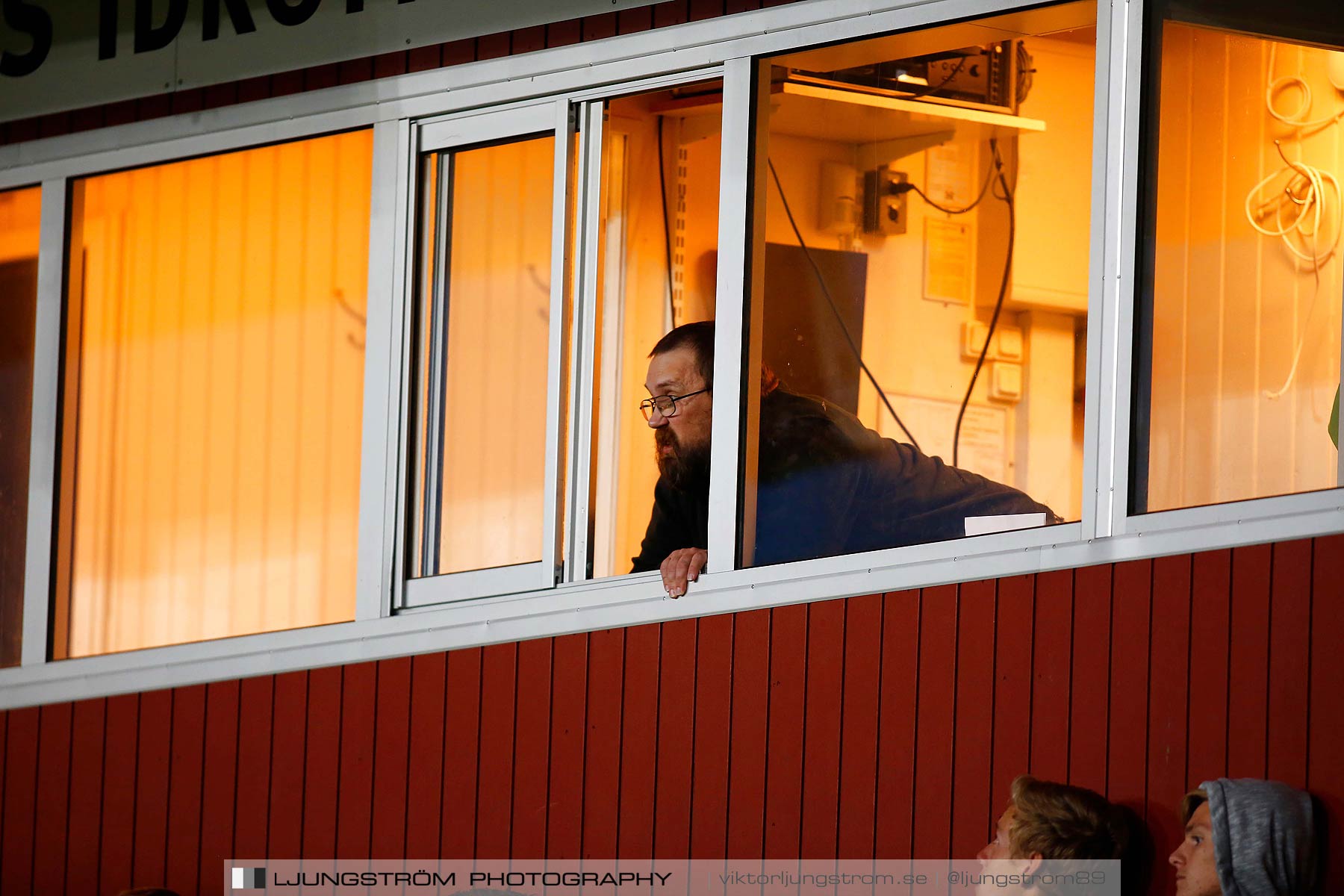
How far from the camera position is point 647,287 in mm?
5129

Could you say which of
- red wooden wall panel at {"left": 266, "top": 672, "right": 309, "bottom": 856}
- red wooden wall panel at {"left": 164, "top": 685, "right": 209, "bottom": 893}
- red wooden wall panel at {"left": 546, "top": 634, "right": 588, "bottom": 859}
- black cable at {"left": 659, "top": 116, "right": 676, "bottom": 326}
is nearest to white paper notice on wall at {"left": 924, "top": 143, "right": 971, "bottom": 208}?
black cable at {"left": 659, "top": 116, "right": 676, "bottom": 326}

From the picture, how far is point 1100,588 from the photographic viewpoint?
415 cm

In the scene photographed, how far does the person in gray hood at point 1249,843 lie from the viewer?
3666 mm

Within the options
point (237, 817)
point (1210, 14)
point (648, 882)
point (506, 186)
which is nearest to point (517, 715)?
point (648, 882)

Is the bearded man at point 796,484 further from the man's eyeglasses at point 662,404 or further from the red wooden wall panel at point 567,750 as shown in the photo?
the red wooden wall panel at point 567,750

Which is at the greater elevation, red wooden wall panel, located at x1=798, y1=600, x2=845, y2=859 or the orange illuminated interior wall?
the orange illuminated interior wall

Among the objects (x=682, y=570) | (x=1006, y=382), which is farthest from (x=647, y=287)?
(x=1006, y=382)

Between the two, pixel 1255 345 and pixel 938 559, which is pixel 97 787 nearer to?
pixel 938 559

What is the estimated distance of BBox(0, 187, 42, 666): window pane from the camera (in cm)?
607

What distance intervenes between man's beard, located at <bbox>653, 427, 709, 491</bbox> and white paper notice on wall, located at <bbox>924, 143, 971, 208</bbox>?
34.9 inches

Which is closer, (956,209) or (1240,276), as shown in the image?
(1240,276)

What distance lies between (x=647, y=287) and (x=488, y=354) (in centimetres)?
52

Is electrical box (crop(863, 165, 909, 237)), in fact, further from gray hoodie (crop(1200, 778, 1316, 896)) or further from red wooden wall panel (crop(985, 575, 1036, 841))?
gray hoodie (crop(1200, 778, 1316, 896))

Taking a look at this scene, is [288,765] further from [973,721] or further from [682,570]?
[973,721]
